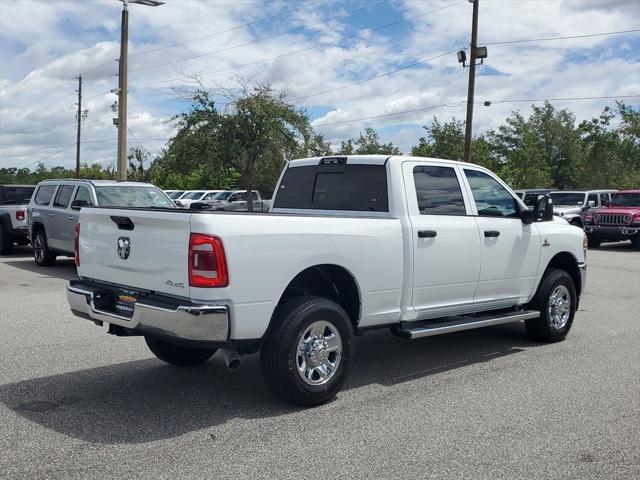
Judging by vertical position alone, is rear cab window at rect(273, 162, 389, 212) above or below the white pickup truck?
above

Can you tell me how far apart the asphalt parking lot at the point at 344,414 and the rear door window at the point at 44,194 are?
24.1 feet

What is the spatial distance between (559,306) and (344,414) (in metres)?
3.68

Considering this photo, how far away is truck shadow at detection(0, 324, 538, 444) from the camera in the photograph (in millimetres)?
4809

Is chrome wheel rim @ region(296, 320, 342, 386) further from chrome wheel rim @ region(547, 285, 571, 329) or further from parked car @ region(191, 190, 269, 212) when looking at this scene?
parked car @ region(191, 190, 269, 212)

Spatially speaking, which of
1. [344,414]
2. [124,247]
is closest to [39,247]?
[124,247]

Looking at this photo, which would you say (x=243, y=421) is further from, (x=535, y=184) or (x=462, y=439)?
(x=535, y=184)

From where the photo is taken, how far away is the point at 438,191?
21.3 ft

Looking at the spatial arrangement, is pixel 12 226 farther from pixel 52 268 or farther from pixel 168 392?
pixel 168 392

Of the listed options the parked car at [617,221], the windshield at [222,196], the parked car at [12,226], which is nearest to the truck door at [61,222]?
the parked car at [12,226]

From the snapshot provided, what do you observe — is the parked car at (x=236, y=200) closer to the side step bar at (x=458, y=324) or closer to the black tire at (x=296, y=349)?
the side step bar at (x=458, y=324)

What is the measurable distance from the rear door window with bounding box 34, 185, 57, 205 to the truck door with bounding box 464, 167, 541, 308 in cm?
1044

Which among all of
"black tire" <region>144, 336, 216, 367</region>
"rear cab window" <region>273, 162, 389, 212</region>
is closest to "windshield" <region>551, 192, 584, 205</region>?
"rear cab window" <region>273, 162, 389, 212</region>

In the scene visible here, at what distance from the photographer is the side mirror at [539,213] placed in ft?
23.9

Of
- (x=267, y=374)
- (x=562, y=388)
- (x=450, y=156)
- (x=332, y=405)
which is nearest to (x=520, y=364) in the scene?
(x=562, y=388)
